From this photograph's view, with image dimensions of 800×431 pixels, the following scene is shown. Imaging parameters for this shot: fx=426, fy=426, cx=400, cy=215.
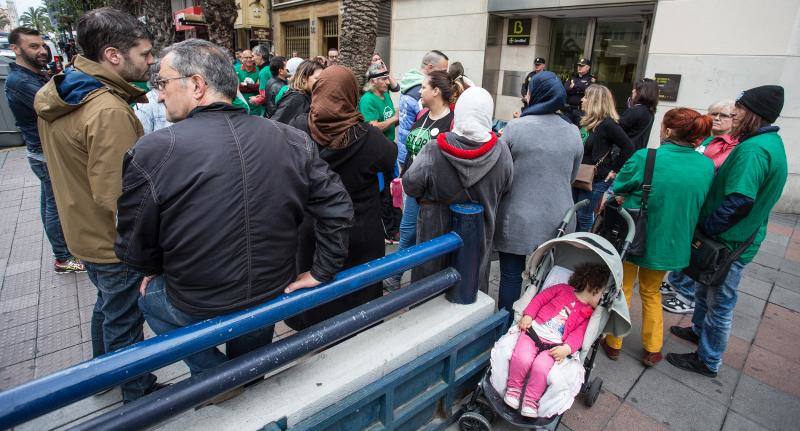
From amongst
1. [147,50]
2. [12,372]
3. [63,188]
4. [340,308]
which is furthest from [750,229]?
[12,372]

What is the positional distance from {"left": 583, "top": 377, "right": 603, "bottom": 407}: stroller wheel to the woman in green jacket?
0.69 m

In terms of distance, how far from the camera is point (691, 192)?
2693 mm

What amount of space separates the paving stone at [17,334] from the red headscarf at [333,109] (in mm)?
2743

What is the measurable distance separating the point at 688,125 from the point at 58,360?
441 cm

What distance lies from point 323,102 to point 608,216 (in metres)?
2.02

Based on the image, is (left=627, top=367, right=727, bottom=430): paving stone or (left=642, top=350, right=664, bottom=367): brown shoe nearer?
(left=627, top=367, right=727, bottom=430): paving stone

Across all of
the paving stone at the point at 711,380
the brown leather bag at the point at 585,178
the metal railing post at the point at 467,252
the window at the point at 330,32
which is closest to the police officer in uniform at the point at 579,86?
the brown leather bag at the point at 585,178

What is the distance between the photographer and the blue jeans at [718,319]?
110 inches

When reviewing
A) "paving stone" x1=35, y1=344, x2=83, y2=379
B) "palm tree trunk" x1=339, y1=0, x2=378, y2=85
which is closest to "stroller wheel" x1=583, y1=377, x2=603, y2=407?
"paving stone" x1=35, y1=344, x2=83, y2=379

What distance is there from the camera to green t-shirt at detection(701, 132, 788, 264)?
254cm

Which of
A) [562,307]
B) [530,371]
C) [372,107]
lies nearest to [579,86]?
[372,107]

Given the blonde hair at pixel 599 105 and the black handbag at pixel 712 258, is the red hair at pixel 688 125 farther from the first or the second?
the blonde hair at pixel 599 105

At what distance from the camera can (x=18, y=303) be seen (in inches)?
142

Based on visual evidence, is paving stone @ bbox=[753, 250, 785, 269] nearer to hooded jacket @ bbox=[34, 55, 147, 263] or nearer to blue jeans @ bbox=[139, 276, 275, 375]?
blue jeans @ bbox=[139, 276, 275, 375]
